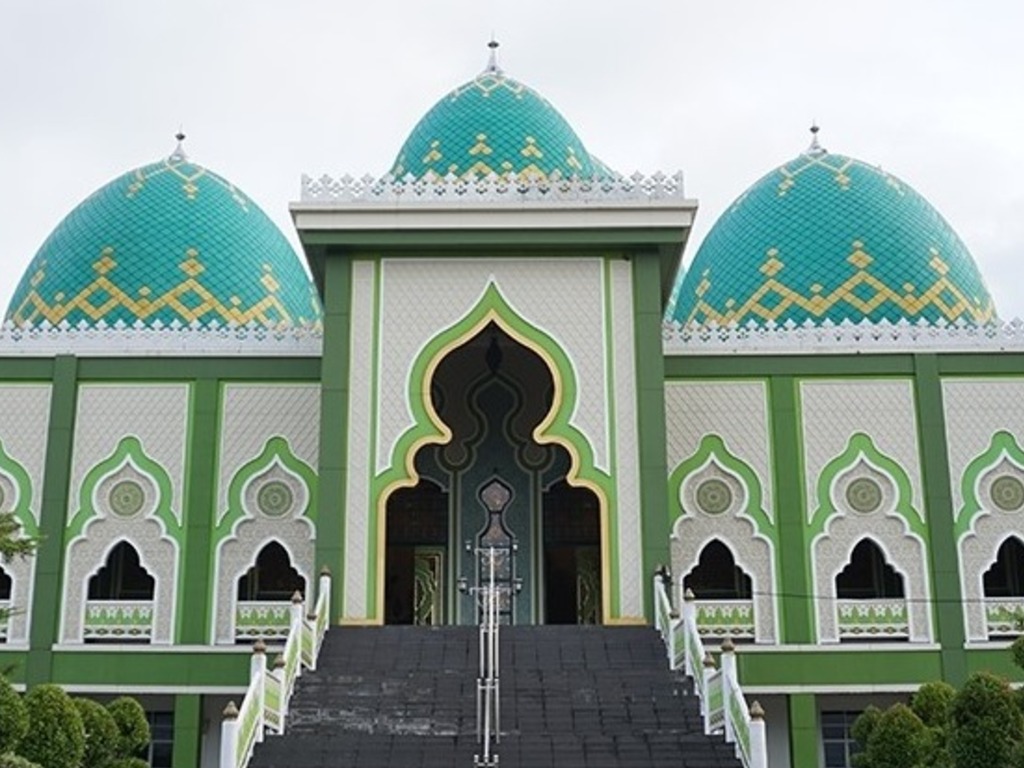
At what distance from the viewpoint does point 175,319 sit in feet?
67.3

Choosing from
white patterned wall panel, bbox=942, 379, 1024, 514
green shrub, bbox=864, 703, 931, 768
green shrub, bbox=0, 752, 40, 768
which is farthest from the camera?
white patterned wall panel, bbox=942, 379, 1024, 514

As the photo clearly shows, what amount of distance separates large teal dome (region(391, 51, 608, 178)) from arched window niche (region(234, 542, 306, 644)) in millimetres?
5440

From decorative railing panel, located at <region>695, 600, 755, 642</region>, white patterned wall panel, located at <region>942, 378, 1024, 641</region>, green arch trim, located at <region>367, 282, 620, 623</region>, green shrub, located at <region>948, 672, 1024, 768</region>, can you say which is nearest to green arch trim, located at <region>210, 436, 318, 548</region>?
→ green arch trim, located at <region>367, 282, 620, 623</region>

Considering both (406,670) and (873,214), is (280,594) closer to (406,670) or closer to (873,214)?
(406,670)

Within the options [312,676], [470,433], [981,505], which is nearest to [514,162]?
[470,433]

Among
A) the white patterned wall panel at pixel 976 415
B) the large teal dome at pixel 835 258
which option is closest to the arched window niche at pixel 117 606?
the large teal dome at pixel 835 258

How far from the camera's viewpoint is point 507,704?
495 inches

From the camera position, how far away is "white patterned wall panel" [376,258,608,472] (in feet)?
52.0

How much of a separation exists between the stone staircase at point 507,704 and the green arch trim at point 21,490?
4.43m

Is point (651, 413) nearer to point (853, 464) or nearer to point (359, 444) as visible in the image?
point (853, 464)

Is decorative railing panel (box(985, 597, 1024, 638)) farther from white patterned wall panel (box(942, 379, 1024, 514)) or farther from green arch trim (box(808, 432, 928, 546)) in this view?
white patterned wall panel (box(942, 379, 1024, 514))

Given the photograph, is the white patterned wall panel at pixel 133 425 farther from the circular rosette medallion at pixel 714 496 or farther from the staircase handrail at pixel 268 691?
the circular rosette medallion at pixel 714 496

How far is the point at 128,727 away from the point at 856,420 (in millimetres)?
9110

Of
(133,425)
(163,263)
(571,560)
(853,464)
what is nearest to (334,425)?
(133,425)
